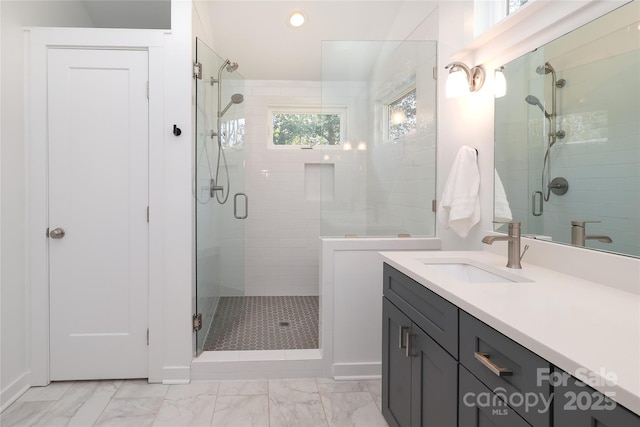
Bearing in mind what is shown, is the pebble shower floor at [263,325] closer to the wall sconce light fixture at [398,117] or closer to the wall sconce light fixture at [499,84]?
the wall sconce light fixture at [398,117]

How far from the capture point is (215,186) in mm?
2844

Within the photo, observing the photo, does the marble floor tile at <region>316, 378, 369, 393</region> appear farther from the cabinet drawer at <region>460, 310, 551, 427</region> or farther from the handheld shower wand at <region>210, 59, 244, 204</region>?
the handheld shower wand at <region>210, 59, 244, 204</region>

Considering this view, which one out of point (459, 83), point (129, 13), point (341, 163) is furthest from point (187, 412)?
point (129, 13)

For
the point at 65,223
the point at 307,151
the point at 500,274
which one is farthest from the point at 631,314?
the point at 307,151

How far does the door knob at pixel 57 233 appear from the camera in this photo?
7.77ft

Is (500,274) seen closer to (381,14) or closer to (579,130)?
(579,130)

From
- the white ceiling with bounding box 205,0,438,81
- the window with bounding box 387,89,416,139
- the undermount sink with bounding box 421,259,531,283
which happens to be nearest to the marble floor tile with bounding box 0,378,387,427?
the undermount sink with bounding box 421,259,531,283

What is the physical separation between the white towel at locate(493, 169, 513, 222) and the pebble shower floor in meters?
1.60

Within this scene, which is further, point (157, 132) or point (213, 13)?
point (213, 13)

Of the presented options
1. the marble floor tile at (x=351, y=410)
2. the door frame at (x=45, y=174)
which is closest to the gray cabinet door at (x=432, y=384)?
the marble floor tile at (x=351, y=410)

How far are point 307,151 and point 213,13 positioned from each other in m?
1.56

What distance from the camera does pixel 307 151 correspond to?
4133mm

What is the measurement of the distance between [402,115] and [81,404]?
2614 mm

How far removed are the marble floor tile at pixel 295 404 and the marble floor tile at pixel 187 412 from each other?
0.35 metres
